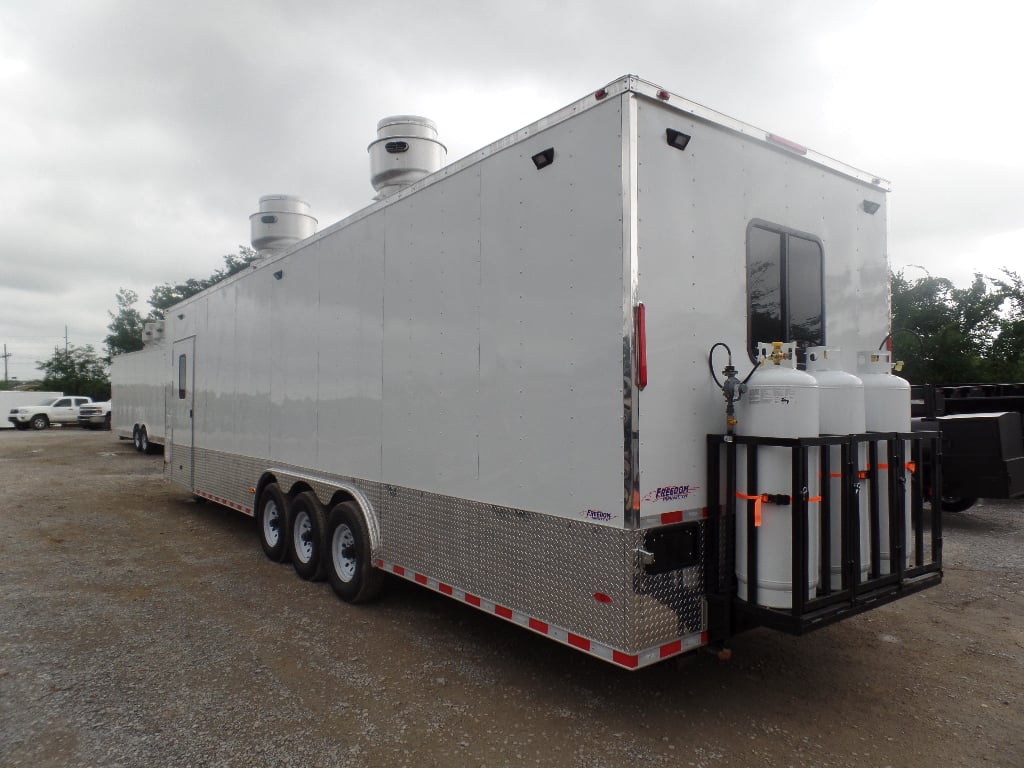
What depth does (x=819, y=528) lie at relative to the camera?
334 centimetres

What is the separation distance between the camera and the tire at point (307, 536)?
226 inches

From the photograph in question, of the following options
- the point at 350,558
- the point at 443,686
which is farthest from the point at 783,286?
the point at 350,558

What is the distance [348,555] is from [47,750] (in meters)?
2.44

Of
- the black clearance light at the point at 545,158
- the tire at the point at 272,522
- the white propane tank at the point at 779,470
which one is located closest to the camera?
the white propane tank at the point at 779,470

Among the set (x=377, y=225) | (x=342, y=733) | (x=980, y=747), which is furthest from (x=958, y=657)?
(x=377, y=225)

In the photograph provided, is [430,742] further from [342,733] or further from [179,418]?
[179,418]

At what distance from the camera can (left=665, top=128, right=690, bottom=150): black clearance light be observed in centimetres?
335

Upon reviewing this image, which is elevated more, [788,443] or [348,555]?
[788,443]

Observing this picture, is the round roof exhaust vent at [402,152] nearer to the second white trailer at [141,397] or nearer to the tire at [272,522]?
the tire at [272,522]

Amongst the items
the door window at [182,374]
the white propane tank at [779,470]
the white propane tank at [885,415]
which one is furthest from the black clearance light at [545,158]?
the door window at [182,374]

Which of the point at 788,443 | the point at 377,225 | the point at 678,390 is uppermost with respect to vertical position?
the point at 377,225

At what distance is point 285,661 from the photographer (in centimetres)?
429

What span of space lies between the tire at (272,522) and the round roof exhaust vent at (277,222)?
3067 mm

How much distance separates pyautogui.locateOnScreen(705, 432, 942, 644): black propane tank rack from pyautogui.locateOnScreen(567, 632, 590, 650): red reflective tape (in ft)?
→ 2.20
